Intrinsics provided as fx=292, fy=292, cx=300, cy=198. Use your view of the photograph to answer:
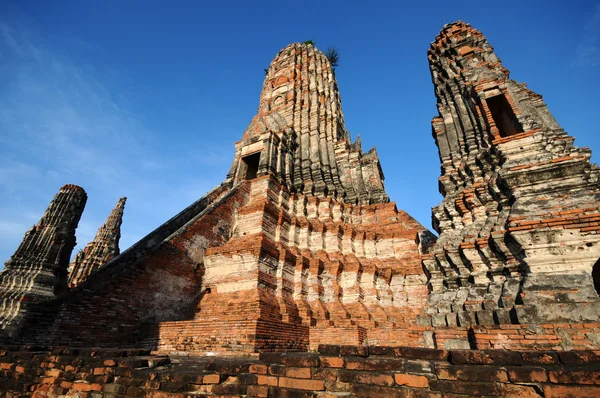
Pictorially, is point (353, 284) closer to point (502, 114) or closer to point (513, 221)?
point (513, 221)

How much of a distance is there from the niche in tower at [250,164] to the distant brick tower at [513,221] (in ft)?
31.1

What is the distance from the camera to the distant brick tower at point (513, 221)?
13.8 ft

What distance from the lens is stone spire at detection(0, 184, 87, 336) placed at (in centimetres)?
631

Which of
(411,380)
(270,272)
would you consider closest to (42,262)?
(270,272)

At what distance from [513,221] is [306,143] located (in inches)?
→ 478

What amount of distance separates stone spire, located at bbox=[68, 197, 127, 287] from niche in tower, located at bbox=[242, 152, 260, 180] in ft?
40.3

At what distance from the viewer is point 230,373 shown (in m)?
2.68

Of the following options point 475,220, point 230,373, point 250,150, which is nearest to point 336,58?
point 250,150

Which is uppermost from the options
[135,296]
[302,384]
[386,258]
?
[386,258]

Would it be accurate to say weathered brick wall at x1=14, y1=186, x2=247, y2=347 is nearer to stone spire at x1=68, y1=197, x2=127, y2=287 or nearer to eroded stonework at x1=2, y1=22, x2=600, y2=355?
eroded stonework at x1=2, y1=22, x2=600, y2=355

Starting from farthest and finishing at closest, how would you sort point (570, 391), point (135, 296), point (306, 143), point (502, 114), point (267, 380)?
1. point (306, 143)
2. point (502, 114)
3. point (135, 296)
4. point (267, 380)
5. point (570, 391)

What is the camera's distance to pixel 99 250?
21.2 meters

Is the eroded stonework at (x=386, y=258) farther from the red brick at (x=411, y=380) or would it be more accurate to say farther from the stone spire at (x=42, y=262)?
the red brick at (x=411, y=380)

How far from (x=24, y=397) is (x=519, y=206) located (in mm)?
7668
